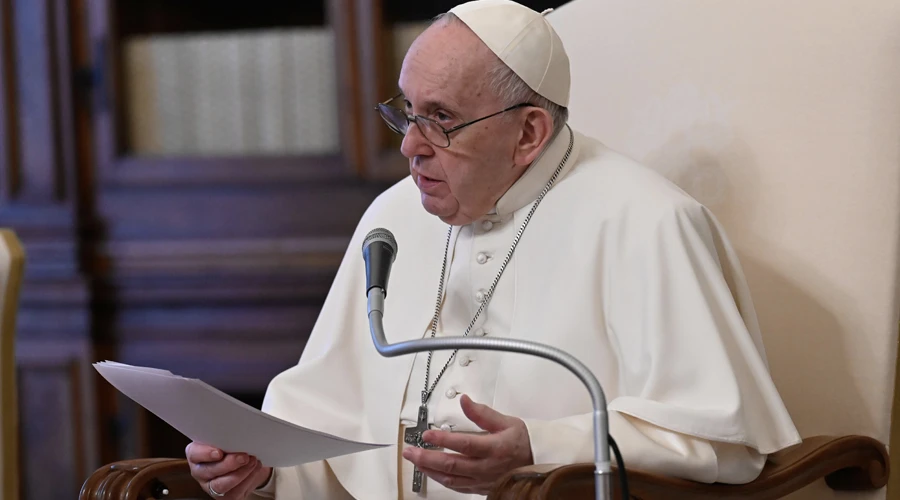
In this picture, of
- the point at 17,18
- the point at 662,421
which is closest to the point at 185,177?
the point at 17,18

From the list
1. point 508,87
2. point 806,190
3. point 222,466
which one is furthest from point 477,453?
point 806,190

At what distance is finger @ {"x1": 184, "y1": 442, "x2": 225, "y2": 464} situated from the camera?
1.74 m

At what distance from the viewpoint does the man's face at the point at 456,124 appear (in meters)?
1.89

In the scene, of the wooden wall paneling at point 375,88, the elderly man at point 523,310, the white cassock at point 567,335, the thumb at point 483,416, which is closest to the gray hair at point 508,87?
the elderly man at point 523,310

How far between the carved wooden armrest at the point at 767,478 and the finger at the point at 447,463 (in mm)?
125

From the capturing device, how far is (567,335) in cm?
184

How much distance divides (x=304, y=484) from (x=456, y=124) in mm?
742

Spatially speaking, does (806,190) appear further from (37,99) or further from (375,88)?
(37,99)

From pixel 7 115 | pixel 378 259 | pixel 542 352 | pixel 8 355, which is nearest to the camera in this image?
pixel 542 352

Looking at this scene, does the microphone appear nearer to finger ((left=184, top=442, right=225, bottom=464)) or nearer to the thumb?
the thumb

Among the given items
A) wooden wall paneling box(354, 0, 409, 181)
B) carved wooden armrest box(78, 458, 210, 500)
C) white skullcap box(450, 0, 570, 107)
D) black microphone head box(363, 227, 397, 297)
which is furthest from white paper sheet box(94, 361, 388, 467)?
wooden wall paneling box(354, 0, 409, 181)

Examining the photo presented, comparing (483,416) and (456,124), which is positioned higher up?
(456,124)

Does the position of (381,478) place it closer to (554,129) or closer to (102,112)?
(554,129)

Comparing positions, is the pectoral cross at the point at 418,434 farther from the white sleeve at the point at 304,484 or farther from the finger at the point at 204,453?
the finger at the point at 204,453
